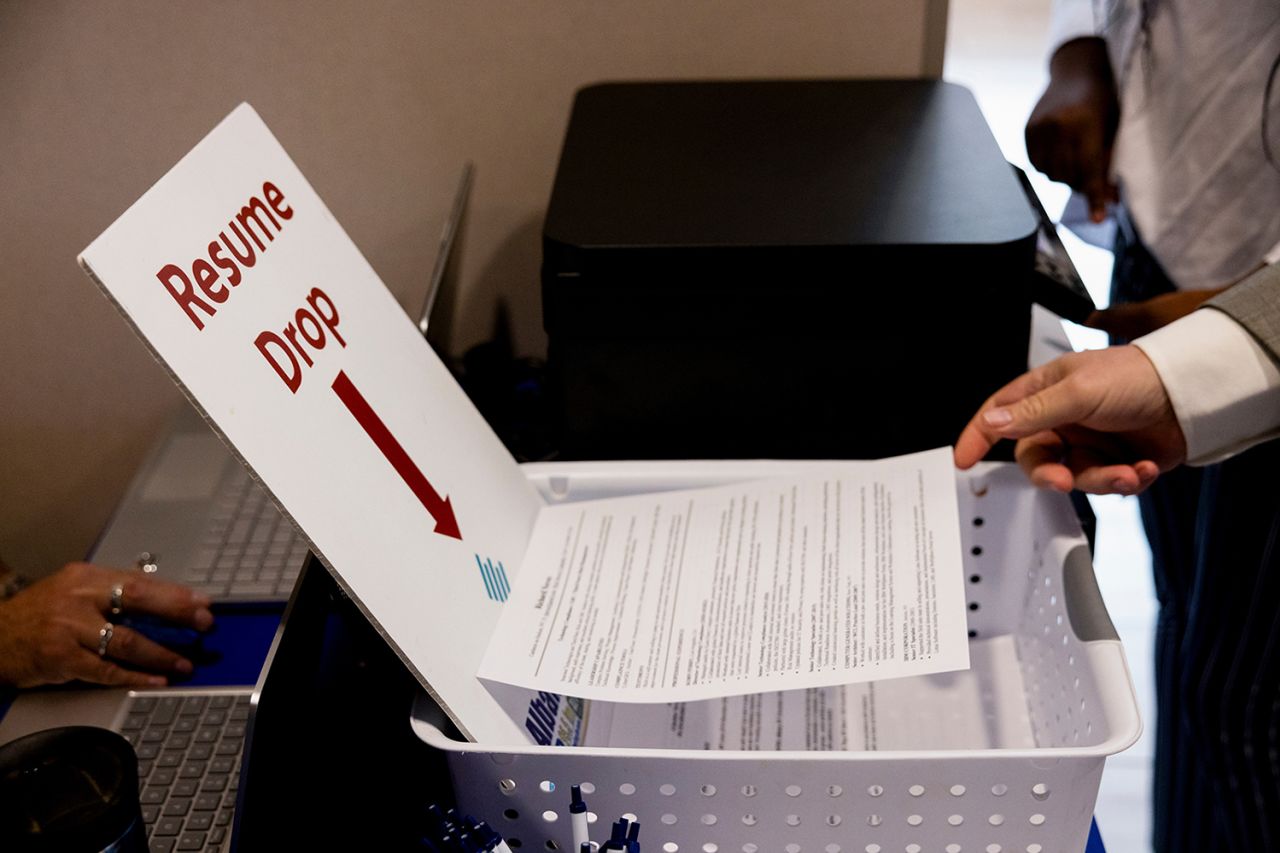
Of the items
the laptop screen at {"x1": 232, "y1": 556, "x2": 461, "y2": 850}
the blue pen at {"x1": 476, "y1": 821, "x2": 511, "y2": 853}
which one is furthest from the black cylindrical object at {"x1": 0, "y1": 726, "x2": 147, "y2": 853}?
the blue pen at {"x1": 476, "y1": 821, "x2": 511, "y2": 853}

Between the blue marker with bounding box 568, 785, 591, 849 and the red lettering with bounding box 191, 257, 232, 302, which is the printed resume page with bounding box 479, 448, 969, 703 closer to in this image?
the blue marker with bounding box 568, 785, 591, 849

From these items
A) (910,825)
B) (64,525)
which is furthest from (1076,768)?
(64,525)

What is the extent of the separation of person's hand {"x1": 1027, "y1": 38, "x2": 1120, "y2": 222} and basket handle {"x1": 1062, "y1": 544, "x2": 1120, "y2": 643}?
0.54 meters

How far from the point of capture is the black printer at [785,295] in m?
0.80

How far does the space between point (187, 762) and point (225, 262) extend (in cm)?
39

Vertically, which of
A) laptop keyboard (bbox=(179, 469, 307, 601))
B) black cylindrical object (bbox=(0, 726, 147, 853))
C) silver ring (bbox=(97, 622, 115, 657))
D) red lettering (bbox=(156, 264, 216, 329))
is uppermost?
red lettering (bbox=(156, 264, 216, 329))

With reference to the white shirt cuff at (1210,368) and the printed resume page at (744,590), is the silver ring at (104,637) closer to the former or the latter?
the printed resume page at (744,590)

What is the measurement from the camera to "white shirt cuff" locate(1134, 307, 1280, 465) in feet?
2.52

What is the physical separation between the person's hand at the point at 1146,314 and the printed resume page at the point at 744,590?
0.30 meters

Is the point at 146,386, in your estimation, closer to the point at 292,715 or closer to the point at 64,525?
the point at 64,525

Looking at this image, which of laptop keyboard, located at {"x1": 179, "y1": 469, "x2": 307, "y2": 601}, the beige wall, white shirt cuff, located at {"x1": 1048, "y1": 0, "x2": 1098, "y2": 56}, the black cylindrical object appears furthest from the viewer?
white shirt cuff, located at {"x1": 1048, "y1": 0, "x2": 1098, "y2": 56}

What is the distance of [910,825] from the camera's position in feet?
1.93

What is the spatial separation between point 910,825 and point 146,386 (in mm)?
1013

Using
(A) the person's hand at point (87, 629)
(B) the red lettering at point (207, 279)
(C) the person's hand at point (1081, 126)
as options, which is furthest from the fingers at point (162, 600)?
(C) the person's hand at point (1081, 126)
